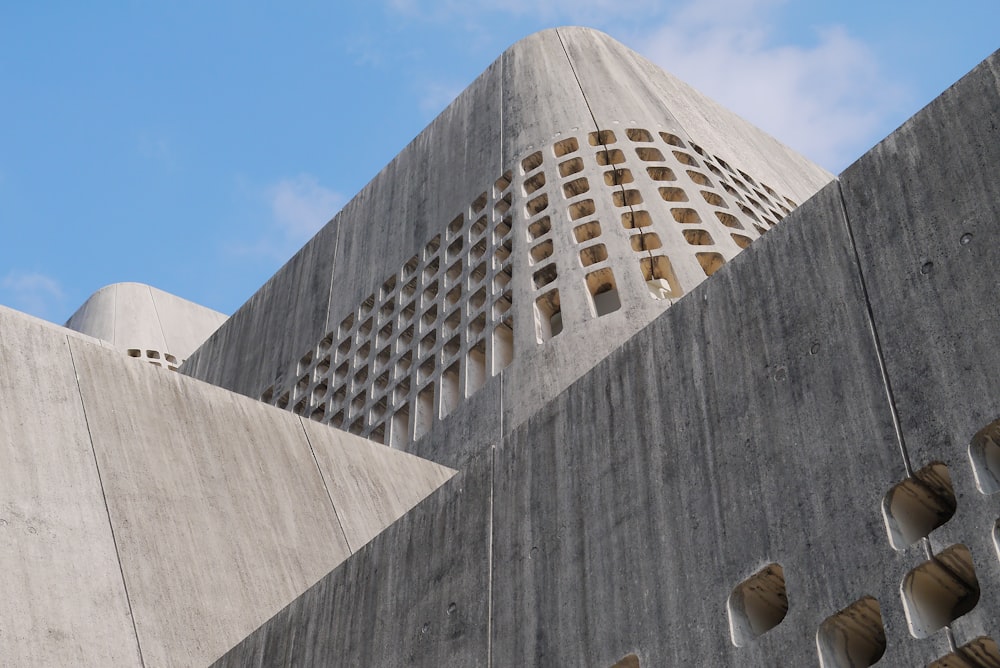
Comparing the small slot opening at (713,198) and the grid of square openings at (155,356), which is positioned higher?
the grid of square openings at (155,356)

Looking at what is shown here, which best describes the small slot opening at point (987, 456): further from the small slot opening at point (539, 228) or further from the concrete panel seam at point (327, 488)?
the small slot opening at point (539, 228)

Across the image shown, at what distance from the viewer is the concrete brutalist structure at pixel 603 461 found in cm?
387

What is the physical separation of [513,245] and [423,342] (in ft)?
3.98

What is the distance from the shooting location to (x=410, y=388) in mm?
12250

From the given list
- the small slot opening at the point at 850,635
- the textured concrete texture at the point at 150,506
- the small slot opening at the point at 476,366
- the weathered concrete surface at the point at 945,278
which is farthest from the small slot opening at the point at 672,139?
the small slot opening at the point at 850,635

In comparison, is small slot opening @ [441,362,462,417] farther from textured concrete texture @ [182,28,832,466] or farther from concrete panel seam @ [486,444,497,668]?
concrete panel seam @ [486,444,497,668]

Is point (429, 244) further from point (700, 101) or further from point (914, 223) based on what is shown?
point (914, 223)

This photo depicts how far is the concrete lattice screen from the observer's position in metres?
11.4

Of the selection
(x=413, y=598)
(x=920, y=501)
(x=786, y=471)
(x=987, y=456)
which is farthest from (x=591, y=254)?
(x=987, y=456)

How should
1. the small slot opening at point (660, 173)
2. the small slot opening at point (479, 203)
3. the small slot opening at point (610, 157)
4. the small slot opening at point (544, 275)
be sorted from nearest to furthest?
the small slot opening at point (544, 275) < the small slot opening at point (660, 173) < the small slot opening at point (610, 157) < the small slot opening at point (479, 203)

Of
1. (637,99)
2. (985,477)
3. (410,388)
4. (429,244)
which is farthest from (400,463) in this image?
(985,477)

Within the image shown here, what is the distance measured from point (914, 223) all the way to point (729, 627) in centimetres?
132

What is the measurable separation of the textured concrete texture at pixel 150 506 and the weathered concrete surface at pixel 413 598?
1.19 m

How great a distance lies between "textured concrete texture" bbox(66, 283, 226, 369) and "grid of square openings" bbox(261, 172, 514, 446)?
32.2 feet
